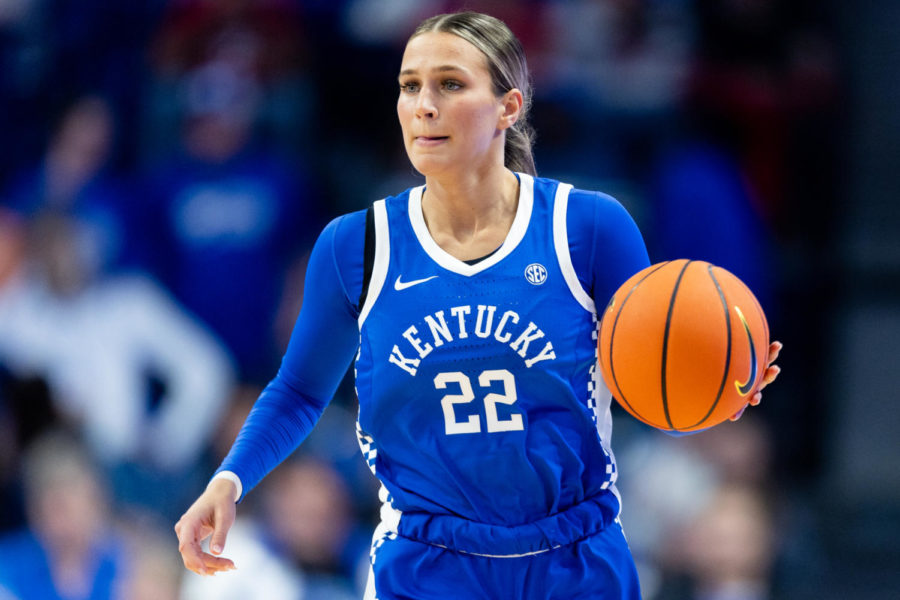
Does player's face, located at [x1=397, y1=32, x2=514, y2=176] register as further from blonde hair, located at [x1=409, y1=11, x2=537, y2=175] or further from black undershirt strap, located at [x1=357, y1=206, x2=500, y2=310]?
black undershirt strap, located at [x1=357, y1=206, x2=500, y2=310]

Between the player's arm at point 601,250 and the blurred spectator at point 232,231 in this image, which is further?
the blurred spectator at point 232,231

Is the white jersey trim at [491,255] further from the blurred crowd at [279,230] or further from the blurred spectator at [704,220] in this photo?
the blurred spectator at [704,220]

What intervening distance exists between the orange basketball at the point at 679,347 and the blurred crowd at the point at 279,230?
132 inches

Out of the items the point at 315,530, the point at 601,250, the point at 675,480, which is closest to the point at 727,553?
the point at 675,480

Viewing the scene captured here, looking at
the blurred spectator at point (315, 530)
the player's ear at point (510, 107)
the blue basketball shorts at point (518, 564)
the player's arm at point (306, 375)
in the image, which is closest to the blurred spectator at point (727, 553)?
the blurred spectator at point (315, 530)

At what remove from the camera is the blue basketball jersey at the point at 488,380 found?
126 inches

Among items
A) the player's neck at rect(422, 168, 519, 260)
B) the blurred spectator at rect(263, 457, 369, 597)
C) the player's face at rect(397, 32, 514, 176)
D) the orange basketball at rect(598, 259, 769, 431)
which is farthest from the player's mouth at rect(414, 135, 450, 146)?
the blurred spectator at rect(263, 457, 369, 597)

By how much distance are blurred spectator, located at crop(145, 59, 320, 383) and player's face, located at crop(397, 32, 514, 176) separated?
4.12 meters

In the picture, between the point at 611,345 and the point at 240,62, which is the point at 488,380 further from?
the point at 240,62

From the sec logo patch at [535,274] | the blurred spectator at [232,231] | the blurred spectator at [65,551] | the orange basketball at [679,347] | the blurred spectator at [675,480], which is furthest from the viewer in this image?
the blurred spectator at [232,231]

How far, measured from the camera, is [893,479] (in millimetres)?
7570

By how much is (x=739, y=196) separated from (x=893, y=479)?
2.04 metres

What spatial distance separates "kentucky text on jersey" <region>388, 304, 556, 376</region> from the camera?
320 centimetres

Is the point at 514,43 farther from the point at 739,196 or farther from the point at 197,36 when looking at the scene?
the point at 197,36
